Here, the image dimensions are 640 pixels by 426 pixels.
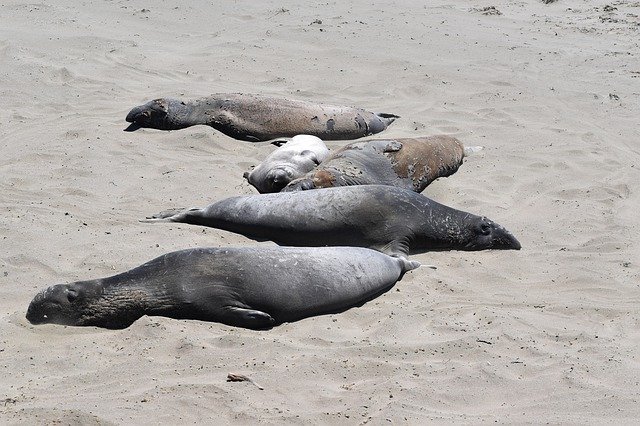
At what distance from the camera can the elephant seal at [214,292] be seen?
5094 mm

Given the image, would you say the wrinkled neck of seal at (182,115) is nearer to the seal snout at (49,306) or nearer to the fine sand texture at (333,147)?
the fine sand texture at (333,147)

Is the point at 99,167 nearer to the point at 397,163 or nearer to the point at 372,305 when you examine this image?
the point at 397,163

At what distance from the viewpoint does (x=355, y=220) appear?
255 inches

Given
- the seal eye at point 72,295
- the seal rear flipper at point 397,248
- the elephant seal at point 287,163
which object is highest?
the seal eye at point 72,295

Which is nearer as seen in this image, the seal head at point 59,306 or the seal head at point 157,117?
the seal head at point 59,306

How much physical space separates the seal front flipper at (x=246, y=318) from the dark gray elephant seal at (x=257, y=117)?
3734mm

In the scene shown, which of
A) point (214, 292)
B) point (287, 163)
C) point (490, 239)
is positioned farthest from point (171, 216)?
point (490, 239)

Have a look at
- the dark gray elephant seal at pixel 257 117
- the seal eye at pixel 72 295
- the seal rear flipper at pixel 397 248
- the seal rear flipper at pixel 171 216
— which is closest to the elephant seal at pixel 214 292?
the seal eye at pixel 72 295

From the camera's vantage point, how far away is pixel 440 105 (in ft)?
32.2

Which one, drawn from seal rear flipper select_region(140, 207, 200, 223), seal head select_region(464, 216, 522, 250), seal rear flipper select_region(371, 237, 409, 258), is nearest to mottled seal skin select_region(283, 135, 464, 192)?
seal rear flipper select_region(140, 207, 200, 223)

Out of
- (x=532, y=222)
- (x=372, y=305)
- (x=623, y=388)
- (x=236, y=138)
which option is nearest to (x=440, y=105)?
(x=236, y=138)

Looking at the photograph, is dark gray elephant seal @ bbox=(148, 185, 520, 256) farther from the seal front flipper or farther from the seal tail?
Answer: the seal tail

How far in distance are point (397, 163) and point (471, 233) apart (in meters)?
1.22

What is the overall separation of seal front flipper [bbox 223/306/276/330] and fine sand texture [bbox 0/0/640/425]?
136 mm
